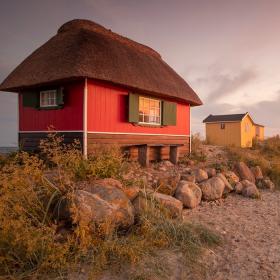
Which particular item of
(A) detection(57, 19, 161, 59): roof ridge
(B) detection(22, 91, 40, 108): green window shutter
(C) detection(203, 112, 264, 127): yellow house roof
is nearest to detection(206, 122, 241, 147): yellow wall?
(C) detection(203, 112, 264, 127): yellow house roof

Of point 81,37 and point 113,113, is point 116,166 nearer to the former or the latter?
point 113,113

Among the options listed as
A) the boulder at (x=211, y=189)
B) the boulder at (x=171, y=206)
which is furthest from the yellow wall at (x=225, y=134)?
the boulder at (x=171, y=206)

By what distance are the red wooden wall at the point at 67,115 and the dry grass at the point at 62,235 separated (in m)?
4.14

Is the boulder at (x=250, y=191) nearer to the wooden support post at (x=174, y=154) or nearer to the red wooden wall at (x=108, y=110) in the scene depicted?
the wooden support post at (x=174, y=154)

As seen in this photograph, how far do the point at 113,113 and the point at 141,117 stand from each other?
1698mm

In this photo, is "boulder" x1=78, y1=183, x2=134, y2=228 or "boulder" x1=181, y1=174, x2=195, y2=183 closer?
"boulder" x1=78, y1=183, x2=134, y2=228

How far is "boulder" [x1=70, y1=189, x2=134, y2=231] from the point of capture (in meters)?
4.33

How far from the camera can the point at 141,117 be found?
Result: 38.5 feet

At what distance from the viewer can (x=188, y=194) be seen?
7191 mm

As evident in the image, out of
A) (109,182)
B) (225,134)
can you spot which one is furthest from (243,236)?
(225,134)

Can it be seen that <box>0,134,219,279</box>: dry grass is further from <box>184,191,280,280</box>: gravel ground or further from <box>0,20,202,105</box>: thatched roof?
<box>0,20,202,105</box>: thatched roof

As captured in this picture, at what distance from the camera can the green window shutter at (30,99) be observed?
421 inches

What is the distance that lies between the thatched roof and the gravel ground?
5276 mm

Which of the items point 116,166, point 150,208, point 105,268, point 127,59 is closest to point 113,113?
point 127,59
